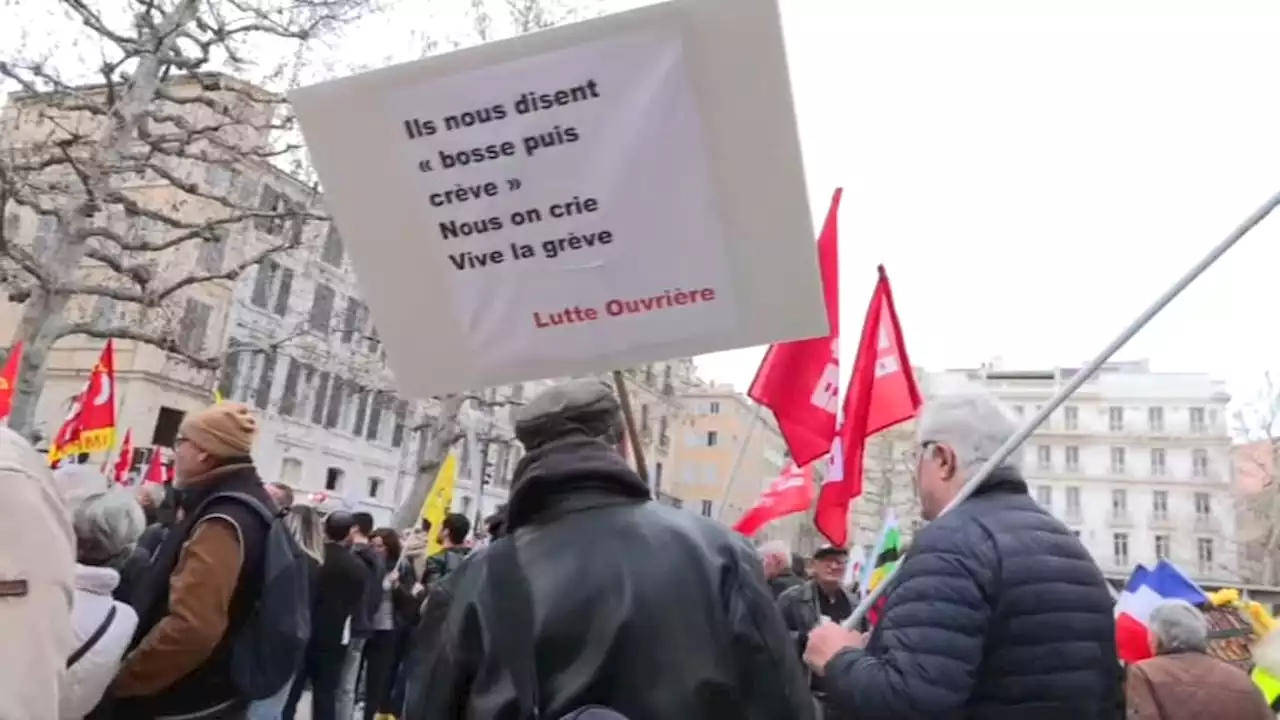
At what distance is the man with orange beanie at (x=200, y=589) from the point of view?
3.55m

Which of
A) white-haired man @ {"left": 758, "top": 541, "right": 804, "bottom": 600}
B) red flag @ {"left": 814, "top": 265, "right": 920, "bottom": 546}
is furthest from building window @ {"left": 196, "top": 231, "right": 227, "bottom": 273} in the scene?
red flag @ {"left": 814, "top": 265, "right": 920, "bottom": 546}

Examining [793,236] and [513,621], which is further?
[793,236]

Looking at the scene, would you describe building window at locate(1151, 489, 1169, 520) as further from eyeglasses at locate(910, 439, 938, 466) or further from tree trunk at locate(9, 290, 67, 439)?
eyeglasses at locate(910, 439, 938, 466)

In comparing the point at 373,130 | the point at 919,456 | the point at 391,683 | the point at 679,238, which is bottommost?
the point at 391,683

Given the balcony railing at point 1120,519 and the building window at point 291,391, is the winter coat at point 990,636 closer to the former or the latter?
the building window at point 291,391

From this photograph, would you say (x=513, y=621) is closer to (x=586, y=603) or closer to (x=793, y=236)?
(x=586, y=603)

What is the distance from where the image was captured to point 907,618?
2.63 metres

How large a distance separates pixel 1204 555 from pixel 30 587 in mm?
84697

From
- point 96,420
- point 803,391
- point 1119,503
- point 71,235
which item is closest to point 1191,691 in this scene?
point 803,391

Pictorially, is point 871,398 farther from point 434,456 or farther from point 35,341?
point 434,456

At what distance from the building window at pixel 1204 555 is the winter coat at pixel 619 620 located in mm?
83164

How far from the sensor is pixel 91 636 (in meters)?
3.26

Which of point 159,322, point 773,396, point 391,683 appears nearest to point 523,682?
point 773,396

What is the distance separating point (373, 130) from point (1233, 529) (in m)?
85.9
